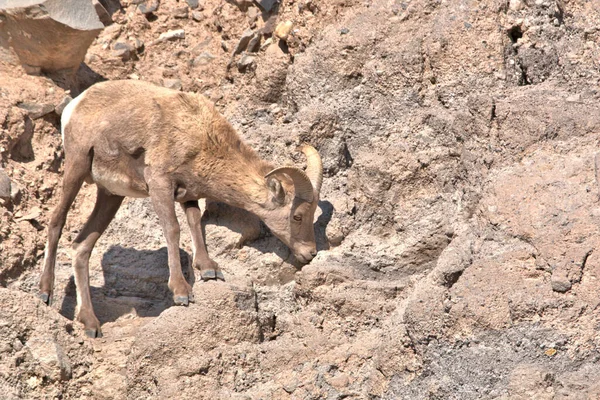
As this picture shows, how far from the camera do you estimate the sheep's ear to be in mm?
9938

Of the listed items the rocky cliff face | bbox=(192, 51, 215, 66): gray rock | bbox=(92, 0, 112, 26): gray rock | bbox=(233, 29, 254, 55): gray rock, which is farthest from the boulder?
bbox=(233, 29, 254, 55): gray rock

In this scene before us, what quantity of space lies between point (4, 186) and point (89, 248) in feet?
3.76

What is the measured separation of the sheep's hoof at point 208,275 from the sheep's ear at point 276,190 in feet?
3.24

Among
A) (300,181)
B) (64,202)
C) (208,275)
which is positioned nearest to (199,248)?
(208,275)

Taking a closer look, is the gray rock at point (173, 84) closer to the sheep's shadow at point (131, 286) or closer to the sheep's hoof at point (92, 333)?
the sheep's shadow at point (131, 286)

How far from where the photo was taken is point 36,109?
11.2m

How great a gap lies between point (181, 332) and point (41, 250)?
8.43ft

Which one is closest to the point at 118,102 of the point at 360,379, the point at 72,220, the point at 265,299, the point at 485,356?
the point at 72,220

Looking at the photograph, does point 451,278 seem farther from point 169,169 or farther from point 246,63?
point 246,63

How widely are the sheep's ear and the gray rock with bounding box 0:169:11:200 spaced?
2578mm

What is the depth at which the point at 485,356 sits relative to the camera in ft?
24.3

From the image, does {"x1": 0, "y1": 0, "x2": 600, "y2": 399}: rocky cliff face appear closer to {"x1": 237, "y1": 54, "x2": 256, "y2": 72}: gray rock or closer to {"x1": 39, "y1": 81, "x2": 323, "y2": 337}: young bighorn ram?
{"x1": 237, "y1": 54, "x2": 256, "y2": 72}: gray rock

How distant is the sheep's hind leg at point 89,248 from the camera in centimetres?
940

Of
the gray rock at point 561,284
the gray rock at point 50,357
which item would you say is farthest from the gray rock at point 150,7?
the gray rock at point 561,284
